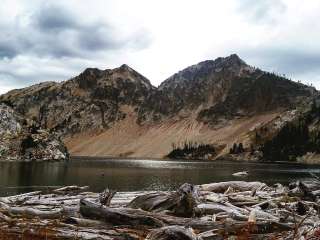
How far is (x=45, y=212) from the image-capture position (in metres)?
26.2

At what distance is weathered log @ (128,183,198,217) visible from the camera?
24.7 m

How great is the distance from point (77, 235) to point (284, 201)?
57.8ft

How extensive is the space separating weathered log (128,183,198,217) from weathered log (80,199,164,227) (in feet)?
6.55

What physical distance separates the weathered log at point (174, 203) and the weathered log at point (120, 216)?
6.55 ft

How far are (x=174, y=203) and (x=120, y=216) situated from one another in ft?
11.2

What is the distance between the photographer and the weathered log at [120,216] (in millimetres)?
22016

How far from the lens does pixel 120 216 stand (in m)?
22.3

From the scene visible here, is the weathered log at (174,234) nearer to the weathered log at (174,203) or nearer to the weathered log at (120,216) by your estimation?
the weathered log at (120,216)

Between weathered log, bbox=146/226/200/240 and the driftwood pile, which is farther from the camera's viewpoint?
the driftwood pile

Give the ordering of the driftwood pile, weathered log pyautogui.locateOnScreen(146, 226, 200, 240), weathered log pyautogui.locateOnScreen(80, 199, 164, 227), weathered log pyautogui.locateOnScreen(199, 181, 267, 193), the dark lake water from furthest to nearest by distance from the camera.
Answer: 1. the dark lake water
2. weathered log pyautogui.locateOnScreen(199, 181, 267, 193)
3. weathered log pyautogui.locateOnScreen(80, 199, 164, 227)
4. the driftwood pile
5. weathered log pyautogui.locateOnScreen(146, 226, 200, 240)

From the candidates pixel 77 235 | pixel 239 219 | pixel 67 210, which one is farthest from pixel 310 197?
pixel 77 235

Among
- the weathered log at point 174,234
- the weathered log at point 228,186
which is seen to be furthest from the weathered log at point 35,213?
the weathered log at point 228,186

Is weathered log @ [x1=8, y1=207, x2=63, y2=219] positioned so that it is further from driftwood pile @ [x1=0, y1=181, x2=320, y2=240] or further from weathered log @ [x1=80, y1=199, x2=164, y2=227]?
weathered log @ [x1=80, y1=199, x2=164, y2=227]

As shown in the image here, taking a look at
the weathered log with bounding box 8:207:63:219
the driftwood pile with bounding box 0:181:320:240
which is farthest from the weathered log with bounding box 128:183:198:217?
the weathered log with bounding box 8:207:63:219
